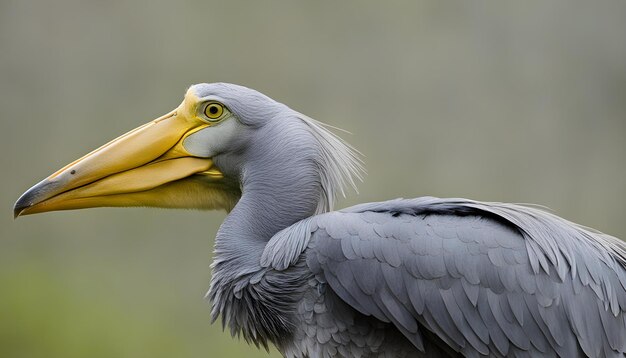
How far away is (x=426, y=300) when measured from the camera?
295 centimetres

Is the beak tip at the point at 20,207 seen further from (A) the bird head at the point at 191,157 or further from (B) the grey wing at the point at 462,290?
(B) the grey wing at the point at 462,290

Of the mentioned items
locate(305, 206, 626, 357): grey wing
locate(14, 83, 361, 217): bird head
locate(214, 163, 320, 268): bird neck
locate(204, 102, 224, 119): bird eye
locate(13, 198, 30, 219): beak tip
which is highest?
locate(204, 102, 224, 119): bird eye

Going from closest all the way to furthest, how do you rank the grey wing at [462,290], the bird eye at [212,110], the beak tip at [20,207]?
1. the grey wing at [462,290]
2. the beak tip at [20,207]
3. the bird eye at [212,110]

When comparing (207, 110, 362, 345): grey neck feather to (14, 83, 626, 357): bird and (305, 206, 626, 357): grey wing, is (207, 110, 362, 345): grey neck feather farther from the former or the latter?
(305, 206, 626, 357): grey wing

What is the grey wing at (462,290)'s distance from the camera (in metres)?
2.95

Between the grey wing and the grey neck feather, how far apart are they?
0.30 meters

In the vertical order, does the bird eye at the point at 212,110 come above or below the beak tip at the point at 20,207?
above

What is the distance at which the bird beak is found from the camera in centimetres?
338

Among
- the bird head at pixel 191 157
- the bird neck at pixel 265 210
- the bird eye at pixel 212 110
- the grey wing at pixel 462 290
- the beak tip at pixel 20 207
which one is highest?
the bird eye at pixel 212 110

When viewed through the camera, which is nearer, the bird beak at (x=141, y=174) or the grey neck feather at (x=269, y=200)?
the grey neck feather at (x=269, y=200)

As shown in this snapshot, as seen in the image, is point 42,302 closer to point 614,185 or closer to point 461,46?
point 461,46

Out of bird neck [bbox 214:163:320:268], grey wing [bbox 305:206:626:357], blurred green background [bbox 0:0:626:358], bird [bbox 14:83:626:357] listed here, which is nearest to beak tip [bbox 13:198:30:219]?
bird [bbox 14:83:626:357]

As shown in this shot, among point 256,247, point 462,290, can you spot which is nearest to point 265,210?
point 256,247

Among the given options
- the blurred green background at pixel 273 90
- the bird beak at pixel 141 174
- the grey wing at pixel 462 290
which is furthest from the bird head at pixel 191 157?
the blurred green background at pixel 273 90
